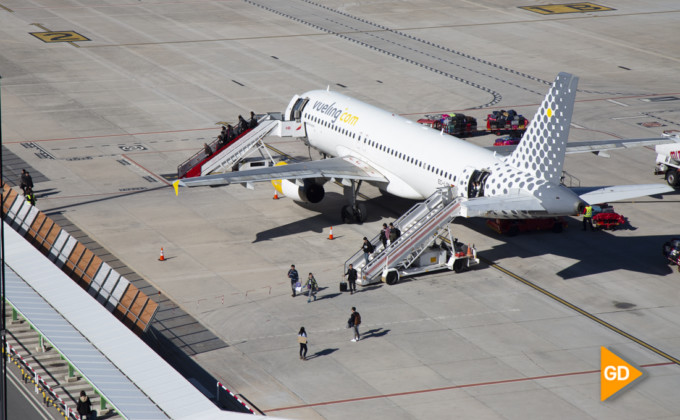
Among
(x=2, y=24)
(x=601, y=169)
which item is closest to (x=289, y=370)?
(x=601, y=169)

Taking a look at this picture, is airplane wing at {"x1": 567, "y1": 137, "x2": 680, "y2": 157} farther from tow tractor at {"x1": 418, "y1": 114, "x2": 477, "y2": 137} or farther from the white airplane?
tow tractor at {"x1": 418, "y1": 114, "x2": 477, "y2": 137}

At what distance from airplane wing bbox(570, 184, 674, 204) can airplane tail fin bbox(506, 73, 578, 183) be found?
1816mm

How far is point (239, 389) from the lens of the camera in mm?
42500

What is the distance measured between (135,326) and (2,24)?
7555 centimetres

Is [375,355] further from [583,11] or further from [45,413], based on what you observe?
[583,11]

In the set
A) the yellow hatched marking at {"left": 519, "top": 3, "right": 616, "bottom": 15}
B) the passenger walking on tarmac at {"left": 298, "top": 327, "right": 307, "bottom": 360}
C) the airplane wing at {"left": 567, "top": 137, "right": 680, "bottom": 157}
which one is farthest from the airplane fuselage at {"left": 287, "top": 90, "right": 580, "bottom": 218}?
the yellow hatched marking at {"left": 519, "top": 3, "right": 616, "bottom": 15}

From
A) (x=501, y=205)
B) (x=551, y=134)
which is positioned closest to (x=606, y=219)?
(x=551, y=134)

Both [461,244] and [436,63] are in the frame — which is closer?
[461,244]

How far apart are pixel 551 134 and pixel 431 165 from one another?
9146mm

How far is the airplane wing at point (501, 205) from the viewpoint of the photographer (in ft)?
170

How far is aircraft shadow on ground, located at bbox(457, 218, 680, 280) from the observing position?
184 feet

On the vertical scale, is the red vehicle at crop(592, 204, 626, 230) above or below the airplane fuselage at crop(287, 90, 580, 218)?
below

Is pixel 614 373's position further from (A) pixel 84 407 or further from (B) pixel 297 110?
(B) pixel 297 110

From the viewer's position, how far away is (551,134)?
169 ft
